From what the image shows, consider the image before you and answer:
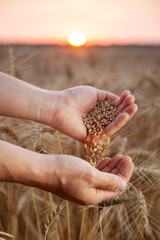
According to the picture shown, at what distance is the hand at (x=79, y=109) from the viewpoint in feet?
4.49

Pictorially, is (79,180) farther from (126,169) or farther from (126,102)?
(126,102)

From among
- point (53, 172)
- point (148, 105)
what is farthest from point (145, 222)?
point (148, 105)

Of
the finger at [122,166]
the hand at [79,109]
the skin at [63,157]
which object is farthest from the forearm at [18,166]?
the hand at [79,109]

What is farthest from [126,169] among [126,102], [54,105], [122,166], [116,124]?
[54,105]

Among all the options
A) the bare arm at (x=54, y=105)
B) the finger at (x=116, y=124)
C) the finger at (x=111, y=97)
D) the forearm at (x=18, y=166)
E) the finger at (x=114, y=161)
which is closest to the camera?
the forearm at (x=18, y=166)

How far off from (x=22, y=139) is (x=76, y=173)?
71 centimetres

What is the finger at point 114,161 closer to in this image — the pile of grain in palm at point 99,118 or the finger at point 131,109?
the pile of grain in palm at point 99,118

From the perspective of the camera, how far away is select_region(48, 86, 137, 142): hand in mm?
1368

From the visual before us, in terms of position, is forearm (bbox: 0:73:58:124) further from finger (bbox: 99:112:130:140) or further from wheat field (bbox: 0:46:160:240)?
finger (bbox: 99:112:130:140)

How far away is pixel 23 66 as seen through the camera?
7.18 feet

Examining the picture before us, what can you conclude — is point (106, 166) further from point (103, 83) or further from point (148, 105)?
point (103, 83)

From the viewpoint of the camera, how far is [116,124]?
1326mm

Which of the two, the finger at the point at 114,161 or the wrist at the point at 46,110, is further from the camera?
the wrist at the point at 46,110

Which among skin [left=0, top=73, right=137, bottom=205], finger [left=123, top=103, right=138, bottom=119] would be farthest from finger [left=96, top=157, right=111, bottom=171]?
finger [left=123, top=103, right=138, bottom=119]
